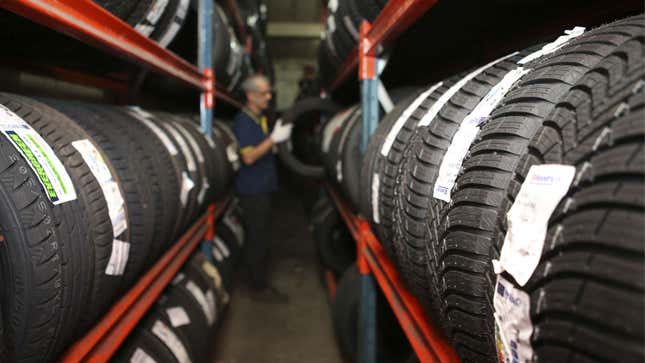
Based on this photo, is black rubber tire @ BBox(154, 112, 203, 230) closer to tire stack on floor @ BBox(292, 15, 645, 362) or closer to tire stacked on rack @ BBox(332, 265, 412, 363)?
tire stacked on rack @ BBox(332, 265, 412, 363)

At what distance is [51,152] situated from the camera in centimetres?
79

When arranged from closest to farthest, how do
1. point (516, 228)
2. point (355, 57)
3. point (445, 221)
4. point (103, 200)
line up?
point (516, 228), point (445, 221), point (103, 200), point (355, 57)

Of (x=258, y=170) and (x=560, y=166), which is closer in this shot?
(x=560, y=166)

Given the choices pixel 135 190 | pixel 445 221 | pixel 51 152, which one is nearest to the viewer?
pixel 445 221

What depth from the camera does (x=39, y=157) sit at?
74 cm

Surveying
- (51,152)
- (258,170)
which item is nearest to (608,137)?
(51,152)

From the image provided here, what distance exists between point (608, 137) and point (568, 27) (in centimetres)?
96

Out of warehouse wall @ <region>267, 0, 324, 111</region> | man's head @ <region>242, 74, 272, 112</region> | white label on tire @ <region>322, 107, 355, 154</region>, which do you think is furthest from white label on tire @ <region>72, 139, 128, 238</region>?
warehouse wall @ <region>267, 0, 324, 111</region>

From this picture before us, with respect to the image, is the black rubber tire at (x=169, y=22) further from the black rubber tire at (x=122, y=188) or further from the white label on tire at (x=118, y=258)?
the white label on tire at (x=118, y=258)

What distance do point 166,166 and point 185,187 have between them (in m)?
0.16

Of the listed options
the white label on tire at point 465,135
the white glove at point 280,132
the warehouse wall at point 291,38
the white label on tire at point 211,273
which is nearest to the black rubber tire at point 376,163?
the white label on tire at point 465,135

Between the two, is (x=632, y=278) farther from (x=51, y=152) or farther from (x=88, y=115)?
(x=88, y=115)

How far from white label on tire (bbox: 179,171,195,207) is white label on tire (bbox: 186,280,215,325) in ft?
1.76

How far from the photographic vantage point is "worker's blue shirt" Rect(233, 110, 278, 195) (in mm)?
3033
